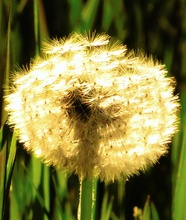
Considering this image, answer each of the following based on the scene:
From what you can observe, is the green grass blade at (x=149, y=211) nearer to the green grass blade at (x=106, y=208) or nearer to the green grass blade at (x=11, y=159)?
the green grass blade at (x=106, y=208)

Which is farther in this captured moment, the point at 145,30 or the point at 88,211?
the point at 145,30

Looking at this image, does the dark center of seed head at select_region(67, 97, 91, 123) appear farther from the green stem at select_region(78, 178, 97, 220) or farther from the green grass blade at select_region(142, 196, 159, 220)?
the green grass blade at select_region(142, 196, 159, 220)

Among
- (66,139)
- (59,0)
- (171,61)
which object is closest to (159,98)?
(66,139)

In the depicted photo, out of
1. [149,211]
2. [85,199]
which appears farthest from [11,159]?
[149,211]

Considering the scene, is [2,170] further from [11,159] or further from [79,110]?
[79,110]

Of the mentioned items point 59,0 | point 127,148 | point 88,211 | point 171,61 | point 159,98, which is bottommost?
point 88,211

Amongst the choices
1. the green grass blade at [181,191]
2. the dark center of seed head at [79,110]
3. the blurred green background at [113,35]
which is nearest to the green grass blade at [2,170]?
the blurred green background at [113,35]

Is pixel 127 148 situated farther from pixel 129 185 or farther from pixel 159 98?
pixel 129 185
